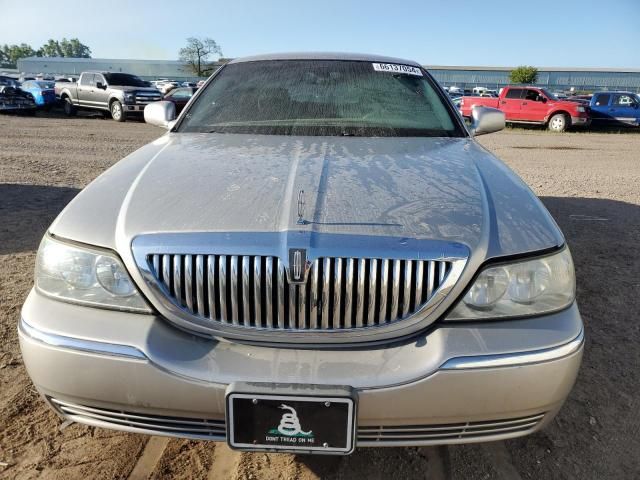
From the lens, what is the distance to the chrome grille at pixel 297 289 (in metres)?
1.51

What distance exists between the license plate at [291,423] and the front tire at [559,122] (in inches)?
787

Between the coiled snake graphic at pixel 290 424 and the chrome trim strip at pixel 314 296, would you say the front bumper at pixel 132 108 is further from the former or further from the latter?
the coiled snake graphic at pixel 290 424


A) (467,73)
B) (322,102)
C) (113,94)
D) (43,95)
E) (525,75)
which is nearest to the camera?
(322,102)

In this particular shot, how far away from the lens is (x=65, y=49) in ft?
454

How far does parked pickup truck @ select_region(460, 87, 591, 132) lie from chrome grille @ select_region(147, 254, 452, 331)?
18.3 meters

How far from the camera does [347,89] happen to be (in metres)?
3.06

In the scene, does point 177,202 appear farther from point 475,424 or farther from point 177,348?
point 475,424

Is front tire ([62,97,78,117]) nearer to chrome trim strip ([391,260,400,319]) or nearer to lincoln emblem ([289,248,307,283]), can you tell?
lincoln emblem ([289,248,307,283])

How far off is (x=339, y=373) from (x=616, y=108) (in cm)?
2169

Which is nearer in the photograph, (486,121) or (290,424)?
(290,424)

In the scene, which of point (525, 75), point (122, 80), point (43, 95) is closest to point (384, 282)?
point (122, 80)

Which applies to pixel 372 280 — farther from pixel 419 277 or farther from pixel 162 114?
pixel 162 114

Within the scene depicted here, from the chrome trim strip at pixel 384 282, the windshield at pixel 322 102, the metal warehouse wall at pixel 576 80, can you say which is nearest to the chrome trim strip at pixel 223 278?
the chrome trim strip at pixel 384 282

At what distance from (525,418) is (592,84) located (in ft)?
261
